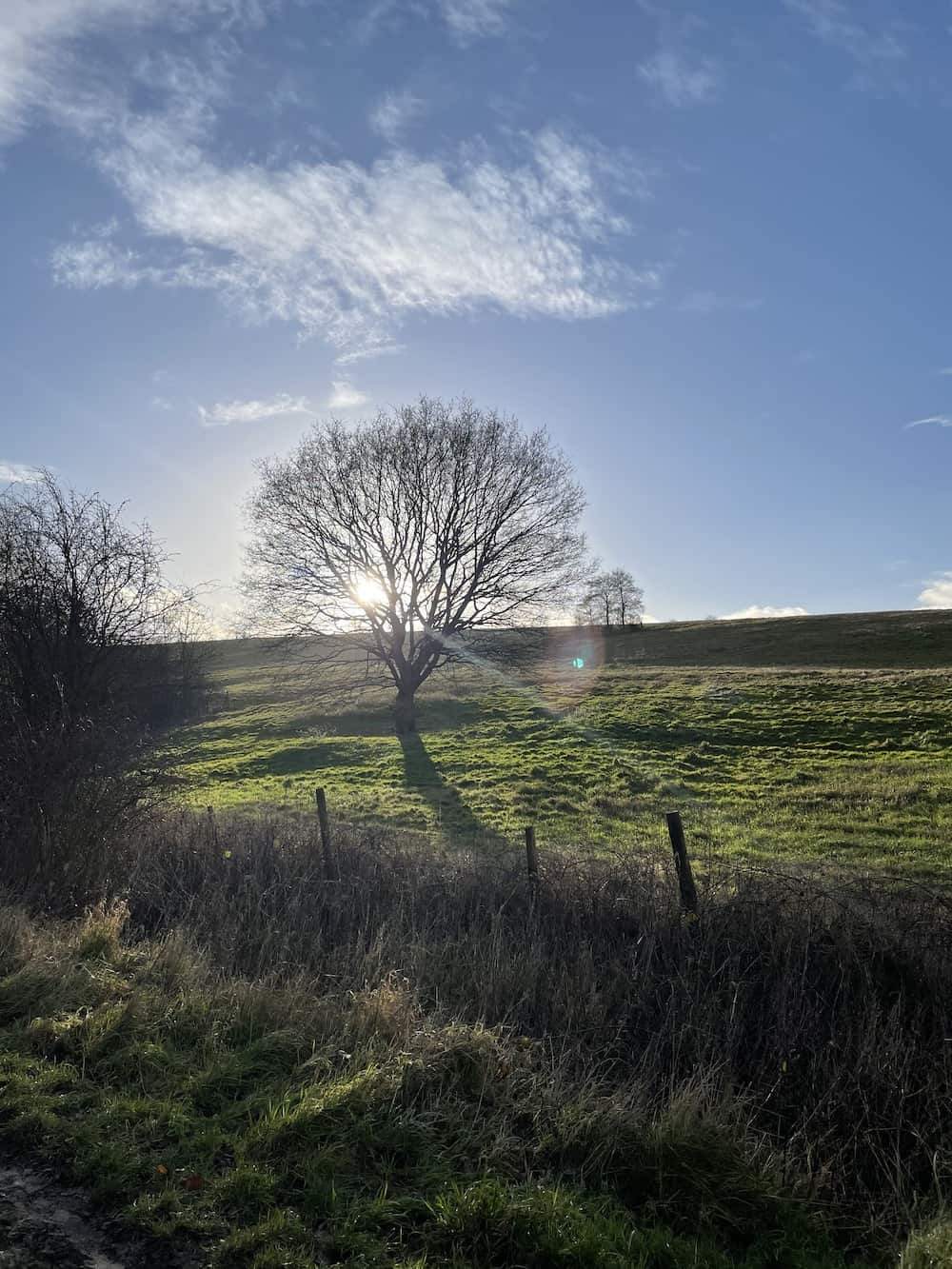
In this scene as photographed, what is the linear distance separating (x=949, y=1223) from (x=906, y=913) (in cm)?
387

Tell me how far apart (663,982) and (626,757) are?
54.1ft

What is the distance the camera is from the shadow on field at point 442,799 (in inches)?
629

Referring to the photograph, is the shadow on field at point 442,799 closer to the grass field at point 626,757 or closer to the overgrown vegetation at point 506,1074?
the grass field at point 626,757

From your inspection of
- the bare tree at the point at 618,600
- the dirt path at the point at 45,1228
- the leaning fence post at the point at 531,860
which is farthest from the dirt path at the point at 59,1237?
the bare tree at the point at 618,600

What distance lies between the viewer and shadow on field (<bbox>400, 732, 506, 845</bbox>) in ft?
52.4

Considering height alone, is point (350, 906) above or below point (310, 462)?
below

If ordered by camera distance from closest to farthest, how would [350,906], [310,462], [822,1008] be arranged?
A: [822,1008] < [350,906] < [310,462]

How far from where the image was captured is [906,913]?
720 cm

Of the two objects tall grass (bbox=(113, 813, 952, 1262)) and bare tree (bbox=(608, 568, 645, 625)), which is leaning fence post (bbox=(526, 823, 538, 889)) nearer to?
tall grass (bbox=(113, 813, 952, 1262))

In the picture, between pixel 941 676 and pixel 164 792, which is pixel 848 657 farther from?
pixel 164 792

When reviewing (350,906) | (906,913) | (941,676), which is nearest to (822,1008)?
(906,913)

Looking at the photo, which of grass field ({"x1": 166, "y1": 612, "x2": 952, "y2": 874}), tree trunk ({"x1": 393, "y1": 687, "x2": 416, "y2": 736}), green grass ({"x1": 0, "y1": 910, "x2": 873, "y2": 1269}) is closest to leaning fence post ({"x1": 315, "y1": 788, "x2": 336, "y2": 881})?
grass field ({"x1": 166, "y1": 612, "x2": 952, "y2": 874})

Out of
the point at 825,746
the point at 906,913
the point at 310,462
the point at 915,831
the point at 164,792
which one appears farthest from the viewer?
the point at 310,462

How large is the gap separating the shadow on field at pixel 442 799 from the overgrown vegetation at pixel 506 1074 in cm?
751
